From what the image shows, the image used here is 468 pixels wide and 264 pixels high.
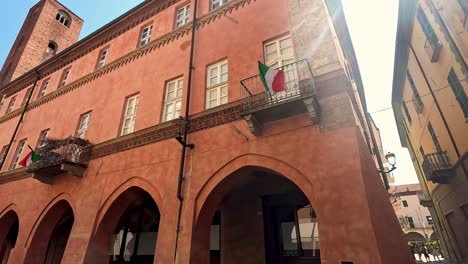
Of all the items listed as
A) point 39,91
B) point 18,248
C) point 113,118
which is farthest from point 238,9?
point 39,91

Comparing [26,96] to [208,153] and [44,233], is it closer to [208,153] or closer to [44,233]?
[44,233]

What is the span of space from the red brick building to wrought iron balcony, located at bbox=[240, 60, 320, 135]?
4 centimetres

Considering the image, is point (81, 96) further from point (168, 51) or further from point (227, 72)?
point (227, 72)

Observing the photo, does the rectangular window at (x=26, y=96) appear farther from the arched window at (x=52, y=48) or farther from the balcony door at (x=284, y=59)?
the balcony door at (x=284, y=59)

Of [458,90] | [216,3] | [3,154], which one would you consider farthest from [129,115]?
[458,90]

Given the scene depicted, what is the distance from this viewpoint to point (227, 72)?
9.29 metres

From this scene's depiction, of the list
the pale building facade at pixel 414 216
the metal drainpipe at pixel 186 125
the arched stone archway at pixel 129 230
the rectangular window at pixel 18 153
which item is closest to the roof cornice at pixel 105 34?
the metal drainpipe at pixel 186 125

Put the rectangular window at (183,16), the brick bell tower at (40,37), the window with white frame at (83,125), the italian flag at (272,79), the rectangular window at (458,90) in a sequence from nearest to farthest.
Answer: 1. the italian flag at (272,79)
2. the rectangular window at (458,90)
3. the rectangular window at (183,16)
4. the window with white frame at (83,125)
5. the brick bell tower at (40,37)

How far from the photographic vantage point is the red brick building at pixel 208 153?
642cm

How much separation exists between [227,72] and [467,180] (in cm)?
1123

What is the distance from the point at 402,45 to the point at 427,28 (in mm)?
3647

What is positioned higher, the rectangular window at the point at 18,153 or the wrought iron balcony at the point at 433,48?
the wrought iron balcony at the point at 433,48

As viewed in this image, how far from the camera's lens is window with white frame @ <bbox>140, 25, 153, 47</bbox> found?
13.1 m

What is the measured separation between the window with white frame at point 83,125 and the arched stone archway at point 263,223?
757 cm
